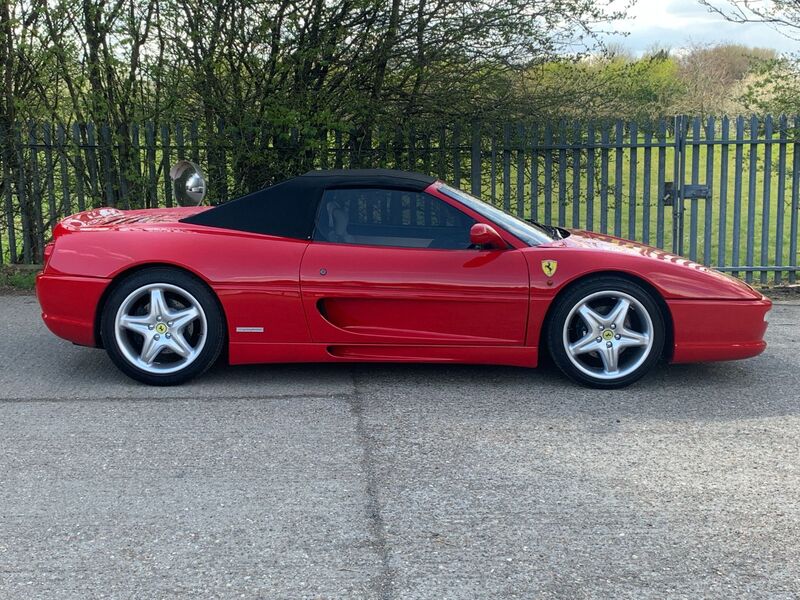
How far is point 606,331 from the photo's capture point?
5.55m

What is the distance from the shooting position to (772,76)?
10.2m

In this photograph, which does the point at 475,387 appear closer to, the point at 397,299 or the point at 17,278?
the point at 397,299

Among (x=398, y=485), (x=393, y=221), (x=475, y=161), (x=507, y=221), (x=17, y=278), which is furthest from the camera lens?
(x=475, y=161)

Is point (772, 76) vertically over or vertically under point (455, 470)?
over

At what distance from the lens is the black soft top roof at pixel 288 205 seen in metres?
5.70

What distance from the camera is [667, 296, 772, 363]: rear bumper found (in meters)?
5.54

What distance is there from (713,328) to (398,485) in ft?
8.21

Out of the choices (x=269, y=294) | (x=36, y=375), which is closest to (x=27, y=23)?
(x=36, y=375)

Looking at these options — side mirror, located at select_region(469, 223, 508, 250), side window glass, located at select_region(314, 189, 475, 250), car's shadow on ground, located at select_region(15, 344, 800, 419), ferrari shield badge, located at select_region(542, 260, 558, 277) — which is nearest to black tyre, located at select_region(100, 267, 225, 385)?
car's shadow on ground, located at select_region(15, 344, 800, 419)

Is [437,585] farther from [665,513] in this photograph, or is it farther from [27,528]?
[27,528]

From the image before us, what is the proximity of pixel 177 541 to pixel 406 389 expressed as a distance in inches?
91.1

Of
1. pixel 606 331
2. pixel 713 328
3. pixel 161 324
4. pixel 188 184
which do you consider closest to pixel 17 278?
pixel 188 184

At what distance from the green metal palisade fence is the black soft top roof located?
3.64 meters

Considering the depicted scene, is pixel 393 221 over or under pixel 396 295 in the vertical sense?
over
